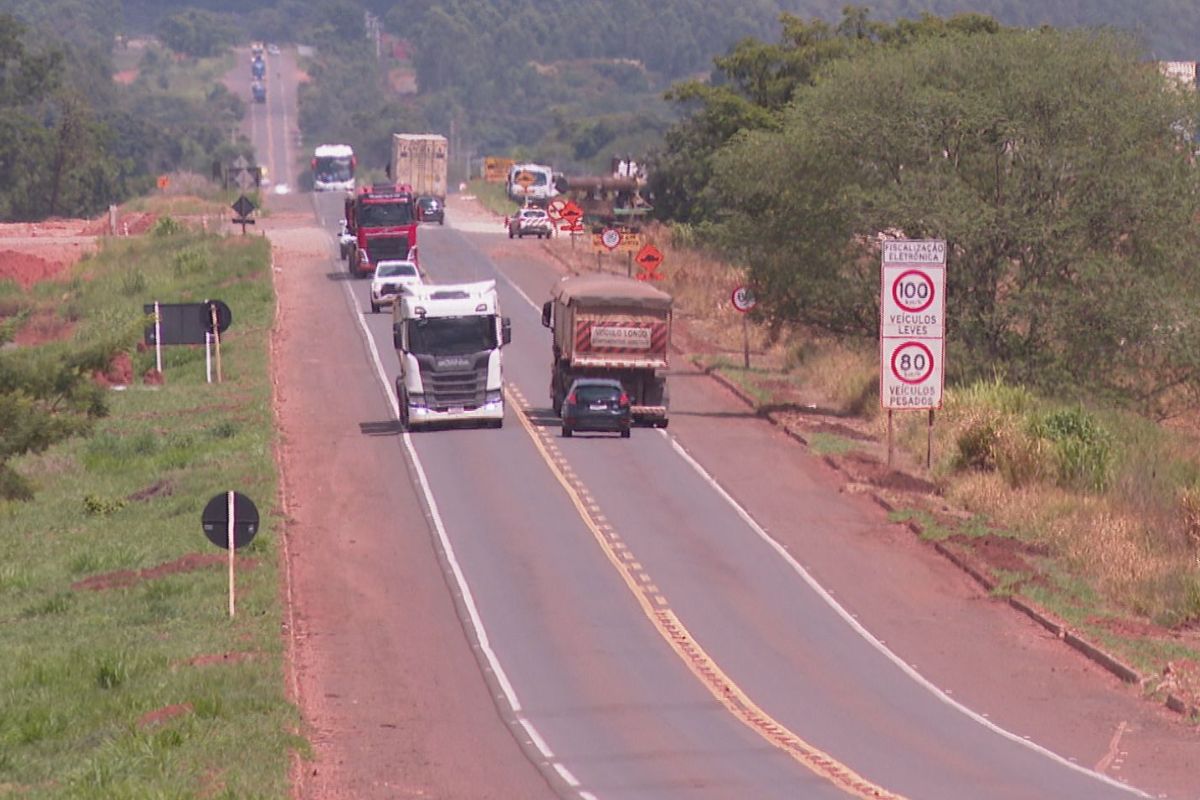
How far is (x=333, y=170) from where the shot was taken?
124m

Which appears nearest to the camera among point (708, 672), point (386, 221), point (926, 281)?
point (708, 672)

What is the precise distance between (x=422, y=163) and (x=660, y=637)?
7850cm

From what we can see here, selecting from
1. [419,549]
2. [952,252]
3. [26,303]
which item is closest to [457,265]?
[26,303]

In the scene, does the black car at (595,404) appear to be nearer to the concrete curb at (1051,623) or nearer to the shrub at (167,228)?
the concrete curb at (1051,623)

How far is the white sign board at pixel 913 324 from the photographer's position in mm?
36750

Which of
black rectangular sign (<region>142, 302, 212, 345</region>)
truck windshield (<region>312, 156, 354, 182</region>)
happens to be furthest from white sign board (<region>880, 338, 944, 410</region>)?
truck windshield (<region>312, 156, 354, 182</region>)

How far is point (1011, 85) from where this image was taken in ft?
148

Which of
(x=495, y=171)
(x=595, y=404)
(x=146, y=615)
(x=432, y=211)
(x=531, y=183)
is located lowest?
(x=146, y=615)

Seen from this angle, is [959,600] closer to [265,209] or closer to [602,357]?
[602,357]

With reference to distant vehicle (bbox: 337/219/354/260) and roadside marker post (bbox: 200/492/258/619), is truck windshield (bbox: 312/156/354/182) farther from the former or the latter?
roadside marker post (bbox: 200/492/258/619)

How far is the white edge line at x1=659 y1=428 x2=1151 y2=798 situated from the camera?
67.3 feet

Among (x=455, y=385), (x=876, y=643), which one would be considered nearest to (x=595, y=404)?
(x=455, y=385)

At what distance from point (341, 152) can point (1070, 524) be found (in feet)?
318

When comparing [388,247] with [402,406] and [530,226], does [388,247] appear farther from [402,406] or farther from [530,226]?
[402,406]
